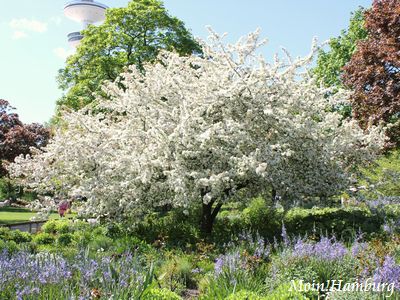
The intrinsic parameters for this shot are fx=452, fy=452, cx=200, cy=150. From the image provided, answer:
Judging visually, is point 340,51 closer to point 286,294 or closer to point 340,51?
point 340,51

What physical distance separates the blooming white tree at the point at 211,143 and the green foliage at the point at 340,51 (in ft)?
63.0

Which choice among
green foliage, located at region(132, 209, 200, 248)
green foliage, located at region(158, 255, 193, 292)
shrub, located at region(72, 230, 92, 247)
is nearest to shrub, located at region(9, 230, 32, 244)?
shrub, located at region(72, 230, 92, 247)

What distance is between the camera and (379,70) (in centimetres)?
1562

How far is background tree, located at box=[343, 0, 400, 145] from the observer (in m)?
15.2

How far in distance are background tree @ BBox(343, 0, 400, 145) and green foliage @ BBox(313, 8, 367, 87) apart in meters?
12.4

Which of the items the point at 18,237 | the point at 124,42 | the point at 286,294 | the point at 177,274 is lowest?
the point at 177,274

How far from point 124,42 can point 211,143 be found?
15969 mm

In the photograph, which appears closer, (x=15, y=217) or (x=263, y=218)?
(x=263, y=218)

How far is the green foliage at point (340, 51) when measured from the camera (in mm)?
29177

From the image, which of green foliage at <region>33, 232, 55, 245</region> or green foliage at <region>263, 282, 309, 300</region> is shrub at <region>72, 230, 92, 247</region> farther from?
green foliage at <region>263, 282, 309, 300</region>

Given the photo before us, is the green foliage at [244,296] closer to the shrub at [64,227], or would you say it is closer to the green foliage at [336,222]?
the green foliage at [336,222]

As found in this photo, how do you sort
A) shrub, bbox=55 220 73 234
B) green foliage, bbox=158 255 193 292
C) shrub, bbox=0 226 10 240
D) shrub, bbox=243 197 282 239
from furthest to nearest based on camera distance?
shrub, bbox=55 220 73 234, shrub, bbox=243 197 282 239, shrub, bbox=0 226 10 240, green foliage, bbox=158 255 193 292

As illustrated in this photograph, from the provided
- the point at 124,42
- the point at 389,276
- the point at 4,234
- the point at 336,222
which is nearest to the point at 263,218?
the point at 336,222

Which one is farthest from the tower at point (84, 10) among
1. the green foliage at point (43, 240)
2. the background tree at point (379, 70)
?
the green foliage at point (43, 240)
